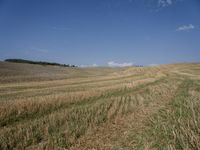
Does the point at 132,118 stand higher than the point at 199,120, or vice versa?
the point at 199,120

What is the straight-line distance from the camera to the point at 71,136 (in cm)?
690

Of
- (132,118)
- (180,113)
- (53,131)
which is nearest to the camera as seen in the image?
(53,131)

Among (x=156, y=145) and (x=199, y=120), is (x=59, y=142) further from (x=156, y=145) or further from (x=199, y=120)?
(x=199, y=120)

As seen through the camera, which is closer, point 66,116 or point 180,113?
point 180,113

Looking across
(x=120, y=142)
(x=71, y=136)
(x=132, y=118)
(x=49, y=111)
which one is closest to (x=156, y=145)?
(x=120, y=142)

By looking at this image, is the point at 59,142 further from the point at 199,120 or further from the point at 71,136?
the point at 199,120

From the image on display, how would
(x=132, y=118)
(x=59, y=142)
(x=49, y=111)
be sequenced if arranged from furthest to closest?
(x=49, y=111), (x=132, y=118), (x=59, y=142)

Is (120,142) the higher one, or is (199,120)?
(199,120)

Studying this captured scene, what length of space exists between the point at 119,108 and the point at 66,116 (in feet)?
11.1

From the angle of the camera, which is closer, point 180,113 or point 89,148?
point 89,148

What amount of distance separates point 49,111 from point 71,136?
440 cm

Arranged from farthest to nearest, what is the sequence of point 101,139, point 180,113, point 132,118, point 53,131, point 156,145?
point 132,118
point 180,113
point 53,131
point 101,139
point 156,145

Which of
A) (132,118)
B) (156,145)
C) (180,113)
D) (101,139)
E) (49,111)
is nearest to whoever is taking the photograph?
(156,145)

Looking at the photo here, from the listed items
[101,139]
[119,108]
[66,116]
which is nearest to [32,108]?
[66,116]
